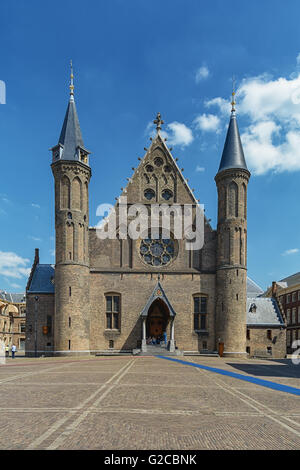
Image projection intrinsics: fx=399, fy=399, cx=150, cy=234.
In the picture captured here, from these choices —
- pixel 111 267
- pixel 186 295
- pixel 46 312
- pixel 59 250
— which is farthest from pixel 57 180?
pixel 186 295

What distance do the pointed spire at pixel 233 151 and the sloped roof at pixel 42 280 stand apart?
20821mm

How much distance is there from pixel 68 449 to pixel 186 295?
33.9 m

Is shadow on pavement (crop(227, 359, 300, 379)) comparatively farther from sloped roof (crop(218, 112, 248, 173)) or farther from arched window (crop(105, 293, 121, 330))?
sloped roof (crop(218, 112, 248, 173))

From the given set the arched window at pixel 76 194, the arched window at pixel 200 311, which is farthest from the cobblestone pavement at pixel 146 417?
the arched window at pixel 76 194

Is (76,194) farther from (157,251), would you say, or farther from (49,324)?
(49,324)

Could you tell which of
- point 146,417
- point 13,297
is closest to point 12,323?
point 13,297

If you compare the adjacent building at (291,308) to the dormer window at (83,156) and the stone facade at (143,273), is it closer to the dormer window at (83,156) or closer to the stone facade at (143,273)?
the stone facade at (143,273)

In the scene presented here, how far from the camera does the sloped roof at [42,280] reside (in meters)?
39.9

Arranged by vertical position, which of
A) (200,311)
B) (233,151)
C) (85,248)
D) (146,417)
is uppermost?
(233,151)

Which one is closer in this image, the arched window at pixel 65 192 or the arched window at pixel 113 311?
the arched window at pixel 65 192

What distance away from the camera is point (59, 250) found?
124 feet

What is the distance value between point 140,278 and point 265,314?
14.1 m

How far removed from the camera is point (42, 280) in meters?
41.2

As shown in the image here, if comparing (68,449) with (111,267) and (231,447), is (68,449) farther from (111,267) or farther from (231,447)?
(111,267)
